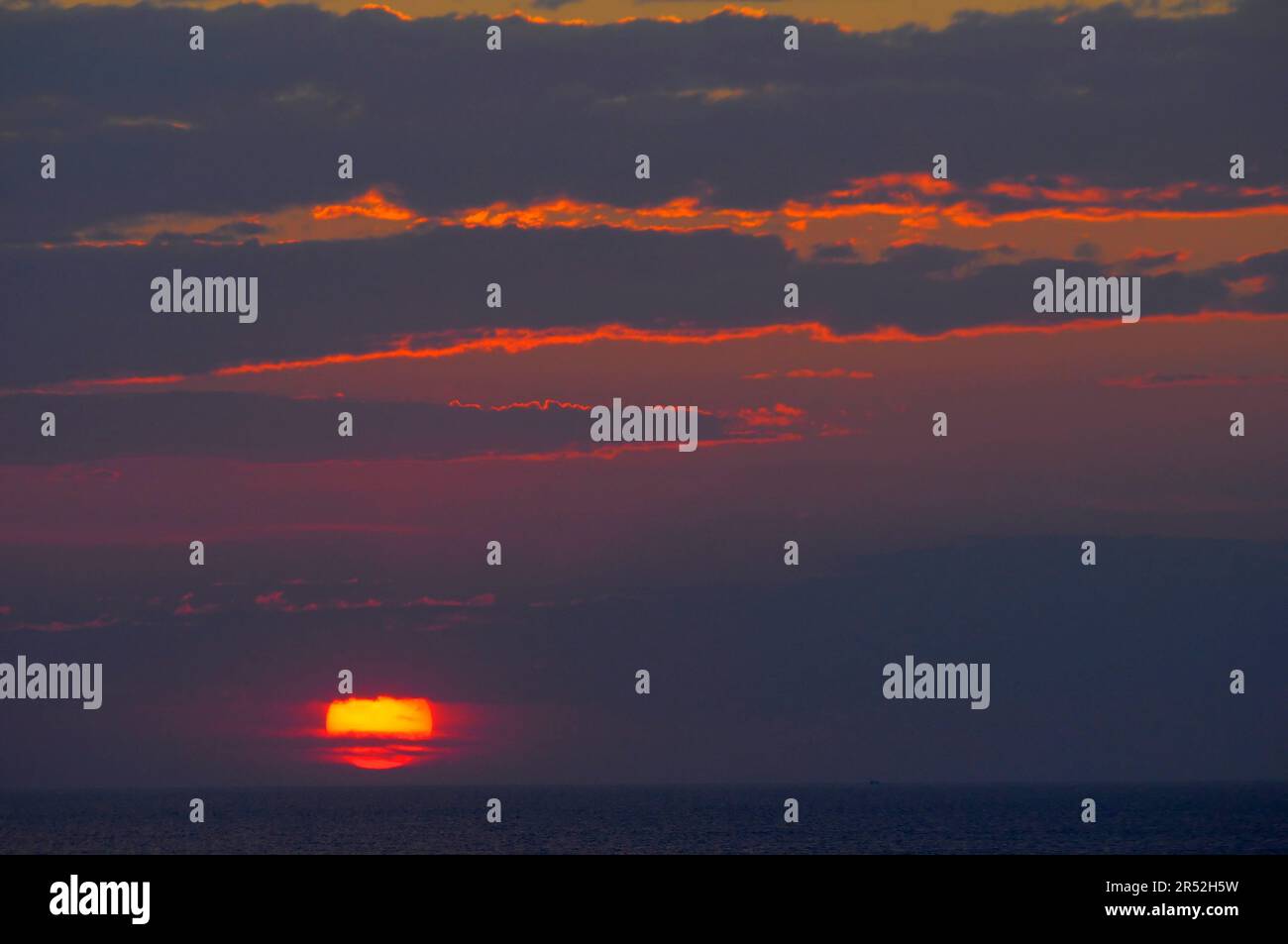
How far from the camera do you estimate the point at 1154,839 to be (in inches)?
6137
